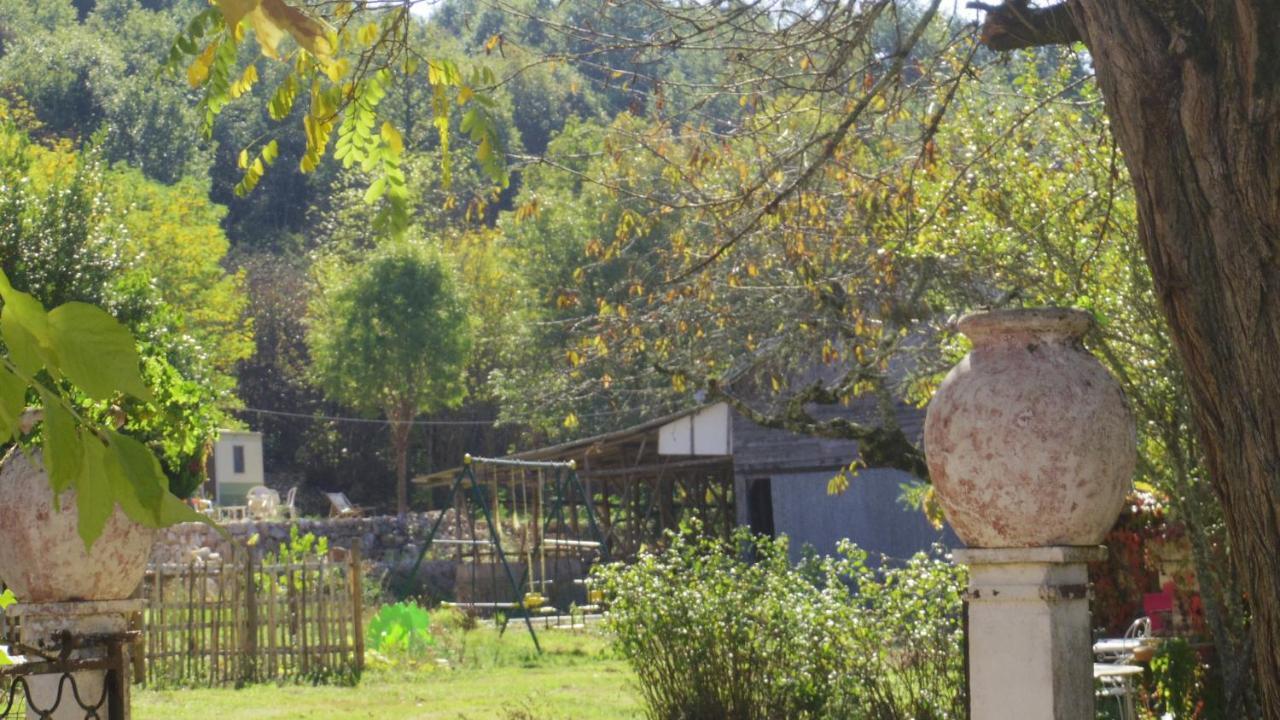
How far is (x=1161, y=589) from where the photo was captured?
1333 centimetres

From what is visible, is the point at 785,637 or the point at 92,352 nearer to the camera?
the point at 92,352

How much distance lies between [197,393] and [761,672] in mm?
3852

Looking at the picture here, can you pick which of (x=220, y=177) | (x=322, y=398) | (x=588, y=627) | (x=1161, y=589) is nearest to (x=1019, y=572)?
(x=1161, y=589)

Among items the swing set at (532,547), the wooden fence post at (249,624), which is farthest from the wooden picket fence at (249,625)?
the swing set at (532,547)

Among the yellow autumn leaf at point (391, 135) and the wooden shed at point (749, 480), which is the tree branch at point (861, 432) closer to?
the yellow autumn leaf at point (391, 135)

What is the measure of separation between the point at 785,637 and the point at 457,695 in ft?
17.1

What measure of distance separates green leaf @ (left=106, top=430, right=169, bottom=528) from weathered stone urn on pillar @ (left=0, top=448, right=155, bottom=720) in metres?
3.69

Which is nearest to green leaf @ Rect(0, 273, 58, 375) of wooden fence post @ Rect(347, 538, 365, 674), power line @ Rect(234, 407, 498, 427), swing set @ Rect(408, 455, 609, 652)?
wooden fence post @ Rect(347, 538, 365, 674)

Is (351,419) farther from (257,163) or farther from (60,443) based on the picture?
(60,443)

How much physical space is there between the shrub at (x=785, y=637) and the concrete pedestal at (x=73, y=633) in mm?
4571

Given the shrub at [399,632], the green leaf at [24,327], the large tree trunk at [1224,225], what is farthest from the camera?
the shrub at [399,632]

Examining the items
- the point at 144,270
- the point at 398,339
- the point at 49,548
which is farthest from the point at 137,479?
the point at 398,339

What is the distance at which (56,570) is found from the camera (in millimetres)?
5305

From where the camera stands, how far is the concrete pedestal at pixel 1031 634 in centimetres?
450
